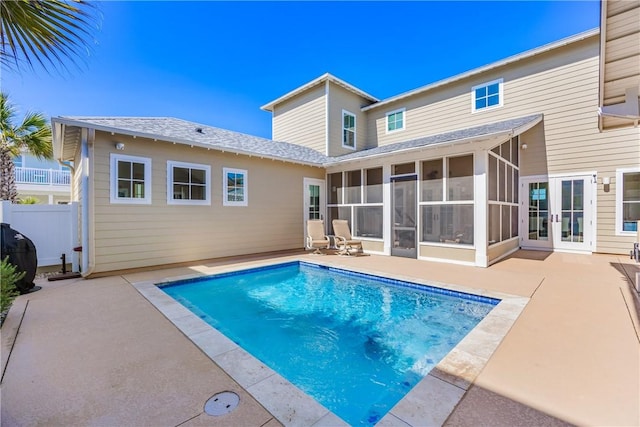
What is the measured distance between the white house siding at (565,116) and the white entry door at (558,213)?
25cm

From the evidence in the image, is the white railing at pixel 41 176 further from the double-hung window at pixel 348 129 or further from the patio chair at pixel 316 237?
the double-hung window at pixel 348 129

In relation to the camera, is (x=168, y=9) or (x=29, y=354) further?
(x=168, y=9)

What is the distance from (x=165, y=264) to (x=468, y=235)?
753 centimetres

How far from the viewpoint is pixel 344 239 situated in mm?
8664

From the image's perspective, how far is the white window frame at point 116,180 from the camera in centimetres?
604

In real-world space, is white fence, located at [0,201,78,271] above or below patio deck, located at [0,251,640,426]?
above

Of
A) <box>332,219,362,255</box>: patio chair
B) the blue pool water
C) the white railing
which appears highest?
the white railing

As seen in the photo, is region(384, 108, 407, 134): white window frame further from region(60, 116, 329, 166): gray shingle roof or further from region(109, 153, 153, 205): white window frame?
region(109, 153, 153, 205): white window frame

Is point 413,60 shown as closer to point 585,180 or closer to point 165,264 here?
point 585,180

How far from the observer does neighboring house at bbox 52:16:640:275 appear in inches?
247

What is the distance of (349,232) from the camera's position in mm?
9023

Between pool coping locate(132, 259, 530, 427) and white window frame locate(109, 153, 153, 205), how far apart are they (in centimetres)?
358

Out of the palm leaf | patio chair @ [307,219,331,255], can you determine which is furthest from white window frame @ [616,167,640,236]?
the palm leaf

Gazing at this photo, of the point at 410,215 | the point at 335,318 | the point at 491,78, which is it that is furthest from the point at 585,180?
the point at 335,318
